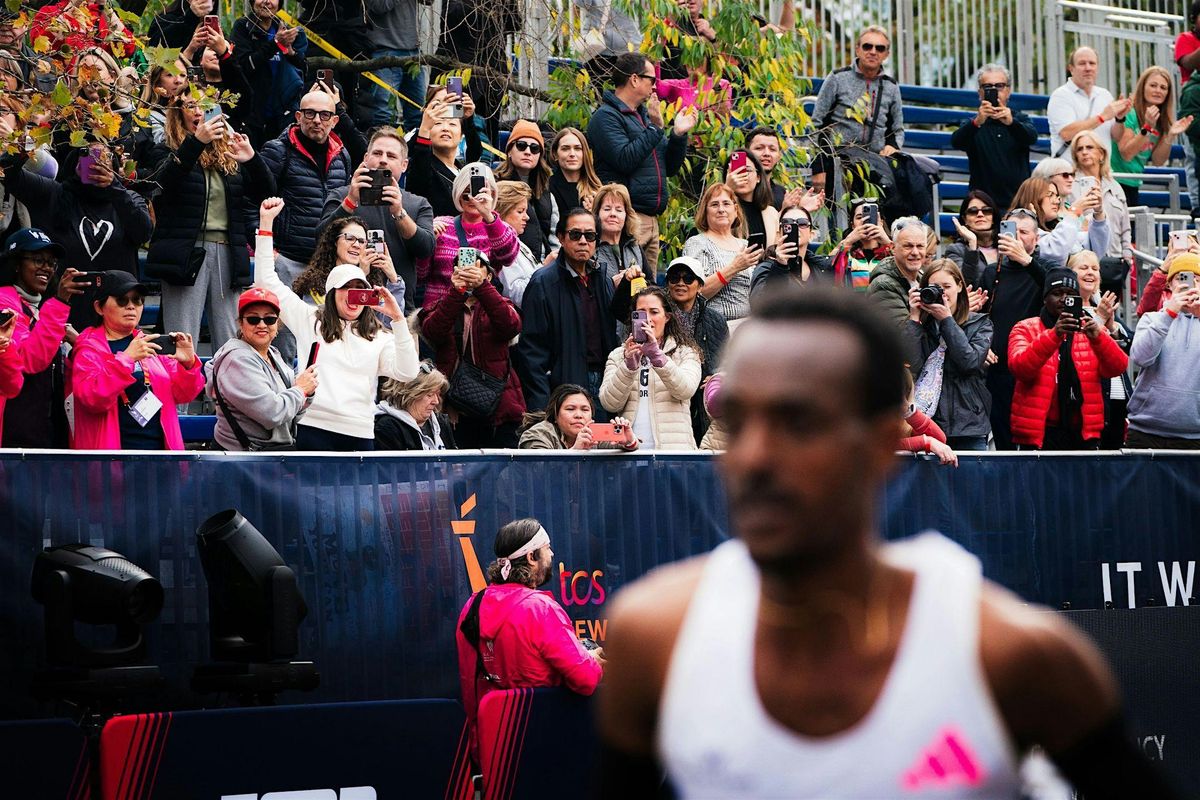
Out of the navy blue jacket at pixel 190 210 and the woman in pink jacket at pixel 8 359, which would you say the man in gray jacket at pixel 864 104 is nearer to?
the navy blue jacket at pixel 190 210

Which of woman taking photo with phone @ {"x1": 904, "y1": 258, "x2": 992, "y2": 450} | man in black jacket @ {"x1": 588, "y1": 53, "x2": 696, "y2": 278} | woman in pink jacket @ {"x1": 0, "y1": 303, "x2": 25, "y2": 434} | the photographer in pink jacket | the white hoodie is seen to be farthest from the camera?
man in black jacket @ {"x1": 588, "y1": 53, "x2": 696, "y2": 278}

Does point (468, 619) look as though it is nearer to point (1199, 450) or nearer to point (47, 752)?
point (47, 752)

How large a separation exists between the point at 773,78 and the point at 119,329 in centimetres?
646

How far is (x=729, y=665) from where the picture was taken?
2180 mm

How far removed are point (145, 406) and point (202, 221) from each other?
2348 mm

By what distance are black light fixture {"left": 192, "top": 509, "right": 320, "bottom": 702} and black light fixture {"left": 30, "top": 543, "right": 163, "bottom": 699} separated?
32cm

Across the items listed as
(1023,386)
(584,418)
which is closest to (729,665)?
(584,418)

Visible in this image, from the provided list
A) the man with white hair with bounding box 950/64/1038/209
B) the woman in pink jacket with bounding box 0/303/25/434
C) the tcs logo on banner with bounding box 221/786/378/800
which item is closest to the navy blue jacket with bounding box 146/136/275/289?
the woman in pink jacket with bounding box 0/303/25/434

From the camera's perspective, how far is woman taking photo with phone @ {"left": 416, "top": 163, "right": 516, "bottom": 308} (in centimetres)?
1098

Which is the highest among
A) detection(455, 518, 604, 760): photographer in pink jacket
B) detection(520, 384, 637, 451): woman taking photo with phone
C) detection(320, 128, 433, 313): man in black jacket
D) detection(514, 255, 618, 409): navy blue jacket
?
detection(320, 128, 433, 313): man in black jacket

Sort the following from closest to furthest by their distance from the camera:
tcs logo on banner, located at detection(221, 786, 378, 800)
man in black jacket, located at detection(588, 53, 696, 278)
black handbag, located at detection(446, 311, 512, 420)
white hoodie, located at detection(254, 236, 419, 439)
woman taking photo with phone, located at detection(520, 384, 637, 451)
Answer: tcs logo on banner, located at detection(221, 786, 378, 800) < white hoodie, located at detection(254, 236, 419, 439) < woman taking photo with phone, located at detection(520, 384, 637, 451) < black handbag, located at detection(446, 311, 512, 420) < man in black jacket, located at detection(588, 53, 696, 278)

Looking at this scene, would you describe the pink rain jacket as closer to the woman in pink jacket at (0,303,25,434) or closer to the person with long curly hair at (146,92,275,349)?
the woman in pink jacket at (0,303,25,434)

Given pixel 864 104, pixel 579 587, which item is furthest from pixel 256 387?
pixel 864 104

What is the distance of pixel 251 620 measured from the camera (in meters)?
7.90
